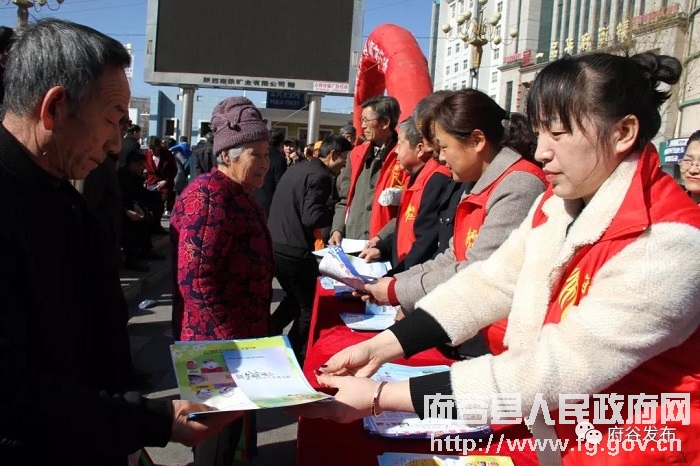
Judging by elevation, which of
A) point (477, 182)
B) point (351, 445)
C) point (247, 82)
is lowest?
point (351, 445)

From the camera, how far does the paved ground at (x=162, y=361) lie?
317 centimetres

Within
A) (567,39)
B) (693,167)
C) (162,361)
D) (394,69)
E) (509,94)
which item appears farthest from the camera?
(509,94)

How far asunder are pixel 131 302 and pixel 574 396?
18.7ft

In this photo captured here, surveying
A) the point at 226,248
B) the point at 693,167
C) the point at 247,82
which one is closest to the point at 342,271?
the point at 226,248

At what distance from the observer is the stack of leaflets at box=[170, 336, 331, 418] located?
1249 millimetres

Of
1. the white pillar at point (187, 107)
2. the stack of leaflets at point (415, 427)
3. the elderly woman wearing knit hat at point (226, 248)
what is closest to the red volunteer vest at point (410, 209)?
the elderly woman wearing knit hat at point (226, 248)

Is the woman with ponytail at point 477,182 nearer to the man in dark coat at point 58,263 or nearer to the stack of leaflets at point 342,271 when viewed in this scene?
the stack of leaflets at point 342,271

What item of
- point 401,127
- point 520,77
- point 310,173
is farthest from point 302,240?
point 520,77

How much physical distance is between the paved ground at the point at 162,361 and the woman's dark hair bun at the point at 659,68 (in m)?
2.59

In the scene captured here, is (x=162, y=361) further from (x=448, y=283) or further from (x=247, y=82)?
(x=247, y=82)

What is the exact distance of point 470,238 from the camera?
2223 mm

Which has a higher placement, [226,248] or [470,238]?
[470,238]

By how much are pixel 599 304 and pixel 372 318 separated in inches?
58.9

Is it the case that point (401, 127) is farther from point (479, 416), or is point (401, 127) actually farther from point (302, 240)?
point (479, 416)
